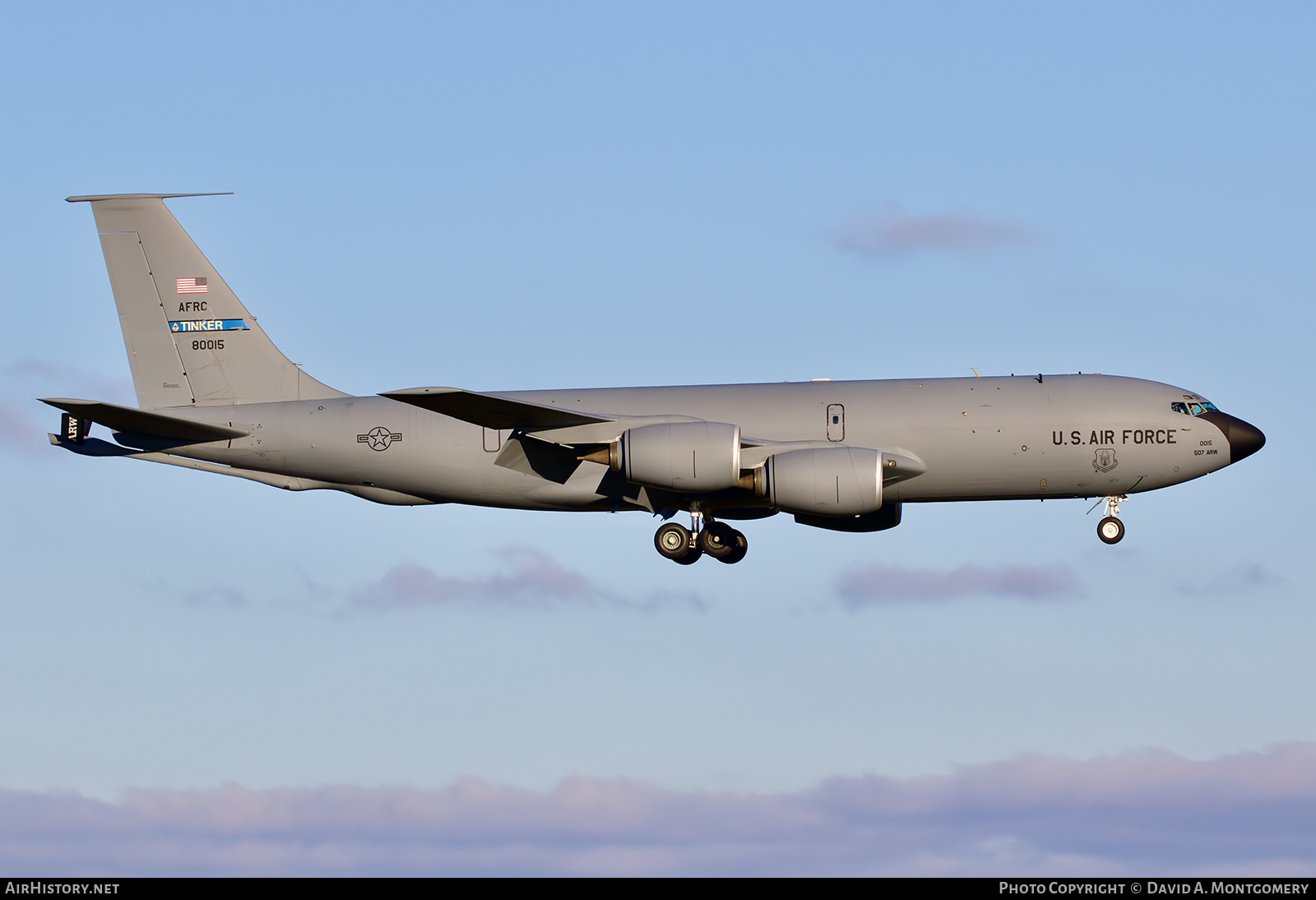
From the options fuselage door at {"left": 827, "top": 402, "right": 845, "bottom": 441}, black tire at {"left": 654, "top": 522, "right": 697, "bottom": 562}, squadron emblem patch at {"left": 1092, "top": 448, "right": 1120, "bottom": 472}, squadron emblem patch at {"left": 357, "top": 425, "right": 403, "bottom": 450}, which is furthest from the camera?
black tire at {"left": 654, "top": 522, "right": 697, "bottom": 562}

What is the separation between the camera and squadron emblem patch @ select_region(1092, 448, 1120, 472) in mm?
45609

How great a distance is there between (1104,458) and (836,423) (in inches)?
284

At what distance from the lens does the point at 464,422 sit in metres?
47.4

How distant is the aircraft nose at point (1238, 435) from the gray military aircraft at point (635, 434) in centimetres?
6

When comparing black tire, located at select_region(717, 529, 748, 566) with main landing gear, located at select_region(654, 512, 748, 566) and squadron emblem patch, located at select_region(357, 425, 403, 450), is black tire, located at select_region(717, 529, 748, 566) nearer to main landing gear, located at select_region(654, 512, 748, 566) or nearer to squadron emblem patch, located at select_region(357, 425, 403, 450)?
main landing gear, located at select_region(654, 512, 748, 566)

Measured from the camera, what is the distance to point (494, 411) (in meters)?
44.8

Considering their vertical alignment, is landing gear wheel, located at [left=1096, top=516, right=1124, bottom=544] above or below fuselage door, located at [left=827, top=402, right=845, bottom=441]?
below

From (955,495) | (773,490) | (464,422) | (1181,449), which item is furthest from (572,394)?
(1181,449)

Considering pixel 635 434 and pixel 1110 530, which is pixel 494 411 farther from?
pixel 1110 530

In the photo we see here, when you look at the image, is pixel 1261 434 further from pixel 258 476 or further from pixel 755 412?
pixel 258 476

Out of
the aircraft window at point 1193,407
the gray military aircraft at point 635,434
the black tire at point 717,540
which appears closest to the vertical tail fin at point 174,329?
the gray military aircraft at point 635,434

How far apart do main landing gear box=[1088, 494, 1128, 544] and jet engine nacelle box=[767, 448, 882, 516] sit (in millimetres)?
7759

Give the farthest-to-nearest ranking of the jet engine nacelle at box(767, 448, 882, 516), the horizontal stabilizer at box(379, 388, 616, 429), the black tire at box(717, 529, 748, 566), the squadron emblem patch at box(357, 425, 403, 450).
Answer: the black tire at box(717, 529, 748, 566), the squadron emblem patch at box(357, 425, 403, 450), the jet engine nacelle at box(767, 448, 882, 516), the horizontal stabilizer at box(379, 388, 616, 429)

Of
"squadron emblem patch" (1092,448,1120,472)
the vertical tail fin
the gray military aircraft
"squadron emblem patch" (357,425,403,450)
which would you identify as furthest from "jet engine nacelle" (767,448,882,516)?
the vertical tail fin
